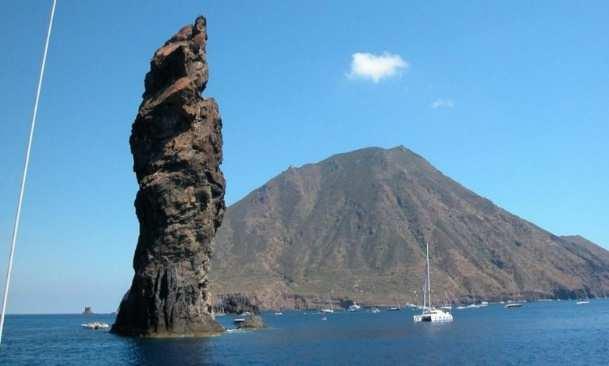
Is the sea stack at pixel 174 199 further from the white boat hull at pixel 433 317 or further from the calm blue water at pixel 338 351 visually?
the white boat hull at pixel 433 317

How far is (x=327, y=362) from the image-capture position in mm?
67750

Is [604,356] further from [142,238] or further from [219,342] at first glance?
[142,238]

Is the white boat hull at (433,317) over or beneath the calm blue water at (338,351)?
over

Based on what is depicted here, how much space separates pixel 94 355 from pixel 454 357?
39.5m

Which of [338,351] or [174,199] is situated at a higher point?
[174,199]

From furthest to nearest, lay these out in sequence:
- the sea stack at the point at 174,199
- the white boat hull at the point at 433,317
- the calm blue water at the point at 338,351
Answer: the white boat hull at the point at 433,317
the sea stack at the point at 174,199
the calm blue water at the point at 338,351

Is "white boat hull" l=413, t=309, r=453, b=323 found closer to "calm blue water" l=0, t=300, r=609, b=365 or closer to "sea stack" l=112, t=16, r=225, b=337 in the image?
"calm blue water" l=0, t=300, r=609, b=365

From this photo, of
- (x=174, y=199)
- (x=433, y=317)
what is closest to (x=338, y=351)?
(x=174, y=199)

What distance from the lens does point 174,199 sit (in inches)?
3880

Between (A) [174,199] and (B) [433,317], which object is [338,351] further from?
(B) [433,317]

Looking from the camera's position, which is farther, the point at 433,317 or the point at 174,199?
the point at 433,317

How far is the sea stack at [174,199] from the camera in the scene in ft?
313

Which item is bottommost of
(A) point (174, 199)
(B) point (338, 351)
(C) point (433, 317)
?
(B) point (338, 351)

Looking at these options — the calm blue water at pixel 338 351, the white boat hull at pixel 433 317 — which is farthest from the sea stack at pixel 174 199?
the white boat hull at pixel 433 317
